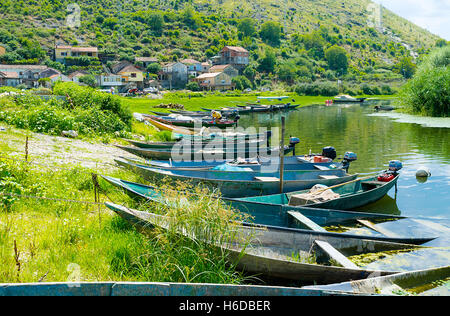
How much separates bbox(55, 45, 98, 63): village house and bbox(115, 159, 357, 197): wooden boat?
9653 centimetres

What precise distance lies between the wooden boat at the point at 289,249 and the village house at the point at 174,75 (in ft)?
306

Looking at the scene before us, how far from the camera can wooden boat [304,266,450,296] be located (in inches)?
213

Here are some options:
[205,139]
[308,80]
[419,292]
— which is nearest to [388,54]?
[308,80]

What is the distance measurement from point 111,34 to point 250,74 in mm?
49735

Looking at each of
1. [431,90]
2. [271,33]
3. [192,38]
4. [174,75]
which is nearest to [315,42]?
[271,33]

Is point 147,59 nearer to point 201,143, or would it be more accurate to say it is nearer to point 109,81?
point 109,81

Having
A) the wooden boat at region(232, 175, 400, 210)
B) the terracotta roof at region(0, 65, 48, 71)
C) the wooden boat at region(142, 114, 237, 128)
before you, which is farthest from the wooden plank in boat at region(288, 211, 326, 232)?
the terracotta roof at region(0, 65, 48, 71)

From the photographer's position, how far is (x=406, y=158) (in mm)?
21422

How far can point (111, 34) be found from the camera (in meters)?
119

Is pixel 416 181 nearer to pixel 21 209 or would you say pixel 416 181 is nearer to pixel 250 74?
pixel 21 209

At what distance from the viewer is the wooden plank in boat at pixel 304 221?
8443mm

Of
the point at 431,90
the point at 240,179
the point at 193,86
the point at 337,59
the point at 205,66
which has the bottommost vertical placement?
the point at 240,179

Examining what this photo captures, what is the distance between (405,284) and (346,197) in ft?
17.6

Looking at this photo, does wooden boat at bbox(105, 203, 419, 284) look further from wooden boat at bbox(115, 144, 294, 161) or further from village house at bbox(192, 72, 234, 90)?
village house at bbox(192, 72, 234, 90)
